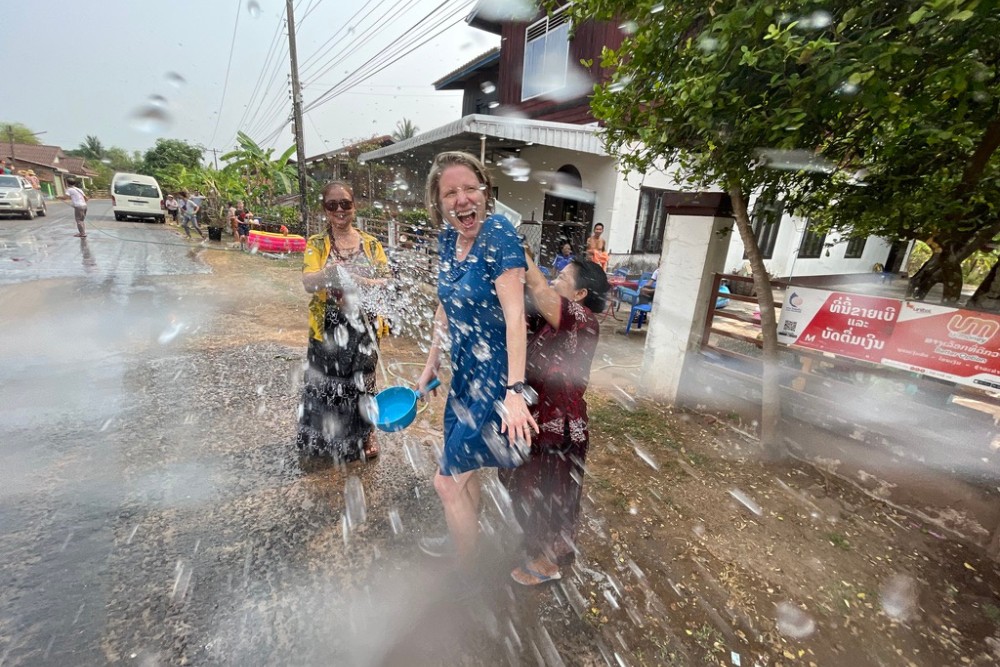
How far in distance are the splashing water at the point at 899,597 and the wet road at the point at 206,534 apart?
5.86 ft

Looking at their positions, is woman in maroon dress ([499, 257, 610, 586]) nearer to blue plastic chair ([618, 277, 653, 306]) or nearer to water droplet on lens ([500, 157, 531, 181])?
blue plastic chair ([618, 277, 653, 306])

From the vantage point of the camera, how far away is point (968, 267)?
263 inches

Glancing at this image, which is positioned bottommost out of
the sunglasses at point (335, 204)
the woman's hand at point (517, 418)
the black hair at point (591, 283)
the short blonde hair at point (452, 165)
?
the woman's hand at point (517, 418)

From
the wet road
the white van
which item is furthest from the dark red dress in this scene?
the white van

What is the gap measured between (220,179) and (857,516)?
2686cm

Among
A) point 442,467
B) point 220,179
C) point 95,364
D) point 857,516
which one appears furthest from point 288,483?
point 220,179

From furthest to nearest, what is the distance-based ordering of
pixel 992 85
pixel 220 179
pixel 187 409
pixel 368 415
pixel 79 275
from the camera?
pixel 220 179 < pixel 79 275 < pixel 187 409 < pixel 368 415 < pixel 992 85

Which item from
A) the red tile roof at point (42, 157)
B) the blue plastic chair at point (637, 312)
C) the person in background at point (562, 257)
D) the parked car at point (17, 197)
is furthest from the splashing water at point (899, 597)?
the red tile roof at point (42, 157)

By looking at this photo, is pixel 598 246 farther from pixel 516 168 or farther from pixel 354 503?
Answer: pixel 354 503

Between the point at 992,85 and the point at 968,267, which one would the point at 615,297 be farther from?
the point at 992,85

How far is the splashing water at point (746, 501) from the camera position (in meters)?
3.16

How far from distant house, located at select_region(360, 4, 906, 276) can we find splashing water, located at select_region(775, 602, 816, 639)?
7.23 m

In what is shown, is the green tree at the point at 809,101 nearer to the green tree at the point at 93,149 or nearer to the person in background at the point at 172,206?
the person in background at the point at 172,206

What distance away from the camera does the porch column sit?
4176mm
